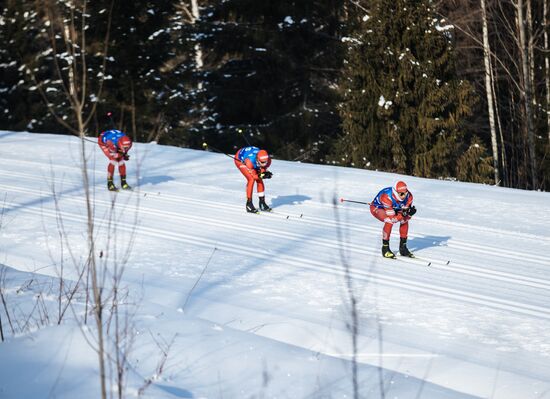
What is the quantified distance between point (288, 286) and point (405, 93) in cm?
1201

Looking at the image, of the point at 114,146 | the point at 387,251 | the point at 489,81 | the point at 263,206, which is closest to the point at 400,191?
the point at 387,251

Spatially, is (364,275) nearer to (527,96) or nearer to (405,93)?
(405,93)

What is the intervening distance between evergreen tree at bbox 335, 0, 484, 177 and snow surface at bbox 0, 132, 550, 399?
10.9 ft

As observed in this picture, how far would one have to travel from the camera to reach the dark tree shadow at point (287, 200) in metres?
15.7

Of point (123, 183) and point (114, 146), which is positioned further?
point (123, 183)

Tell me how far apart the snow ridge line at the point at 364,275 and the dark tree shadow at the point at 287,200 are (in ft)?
9.64

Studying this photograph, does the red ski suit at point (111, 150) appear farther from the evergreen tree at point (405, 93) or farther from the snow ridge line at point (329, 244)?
the evergreen tree at point (405, 93)

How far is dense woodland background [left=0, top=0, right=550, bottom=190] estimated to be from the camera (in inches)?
846

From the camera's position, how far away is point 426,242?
13164 millimetres

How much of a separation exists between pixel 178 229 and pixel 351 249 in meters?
3.27

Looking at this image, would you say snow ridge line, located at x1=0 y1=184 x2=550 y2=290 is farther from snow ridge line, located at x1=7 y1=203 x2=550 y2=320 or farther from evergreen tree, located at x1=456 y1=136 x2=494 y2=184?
evergreen tree, located at x1=456 y1=136 x2=494 y2=184

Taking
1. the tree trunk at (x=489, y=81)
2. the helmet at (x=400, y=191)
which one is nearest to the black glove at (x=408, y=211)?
the helmet at (x=400, y=191)

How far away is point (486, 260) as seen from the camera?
12.1m

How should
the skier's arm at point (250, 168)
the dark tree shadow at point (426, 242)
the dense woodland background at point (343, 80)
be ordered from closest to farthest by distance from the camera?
the dark tree shadow at point (426, 242)
the skier's arm at point (250, 168)
the dense woodland background at point (343, 80)
